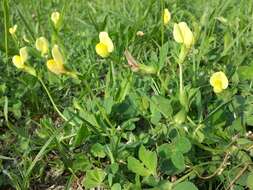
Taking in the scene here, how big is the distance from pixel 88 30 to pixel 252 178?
45.8 inches

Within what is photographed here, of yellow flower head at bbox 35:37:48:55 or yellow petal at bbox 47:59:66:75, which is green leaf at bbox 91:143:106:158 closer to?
yellow petal at bbox 47:59:66:75

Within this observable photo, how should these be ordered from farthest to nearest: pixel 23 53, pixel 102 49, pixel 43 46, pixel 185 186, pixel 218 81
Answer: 1. pixel 43 46
2. pixel 23 53
3. pixel 102 49
4. pixel 218 81
5. pixel 185 186

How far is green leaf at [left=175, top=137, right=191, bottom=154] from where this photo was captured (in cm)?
113

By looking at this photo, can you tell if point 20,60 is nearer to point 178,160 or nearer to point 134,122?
point 134,122

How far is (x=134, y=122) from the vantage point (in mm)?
1384

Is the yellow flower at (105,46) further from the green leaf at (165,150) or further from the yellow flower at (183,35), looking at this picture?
the green leaf at (165,150)

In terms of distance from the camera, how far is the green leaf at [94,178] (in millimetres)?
1169

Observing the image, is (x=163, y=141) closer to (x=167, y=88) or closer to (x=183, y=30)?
(x=167, y=88)

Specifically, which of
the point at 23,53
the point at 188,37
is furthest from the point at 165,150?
the point at 23,53

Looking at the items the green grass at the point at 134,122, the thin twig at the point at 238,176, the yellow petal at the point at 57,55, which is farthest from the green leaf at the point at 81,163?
the thin twig at the point at 238,176

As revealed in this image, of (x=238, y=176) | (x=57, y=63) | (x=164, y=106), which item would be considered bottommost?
(x=238, y=176)

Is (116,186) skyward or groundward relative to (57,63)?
groundward

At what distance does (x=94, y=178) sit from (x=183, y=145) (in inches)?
8.5

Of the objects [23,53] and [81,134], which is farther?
[23,53]
